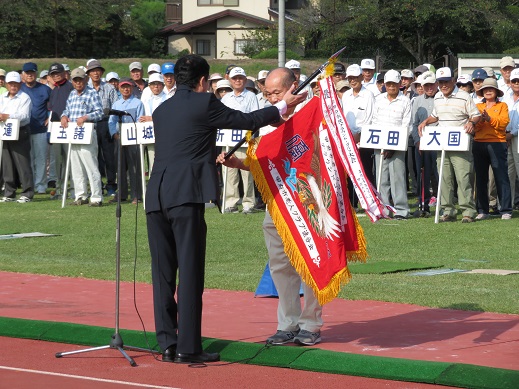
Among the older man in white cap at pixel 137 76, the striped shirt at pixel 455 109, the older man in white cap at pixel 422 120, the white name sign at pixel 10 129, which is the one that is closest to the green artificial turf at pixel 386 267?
the striped shirt at pixel 455 109

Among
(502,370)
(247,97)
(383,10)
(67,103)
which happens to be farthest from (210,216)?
(383,10)

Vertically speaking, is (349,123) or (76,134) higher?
(349,123)

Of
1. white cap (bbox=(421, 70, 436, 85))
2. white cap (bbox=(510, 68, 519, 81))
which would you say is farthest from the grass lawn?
white cap (bbox=(421, 70, 436, 85))

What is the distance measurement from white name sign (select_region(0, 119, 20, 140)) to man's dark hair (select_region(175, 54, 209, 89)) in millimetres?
13988

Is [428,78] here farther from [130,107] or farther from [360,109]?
[130,107]

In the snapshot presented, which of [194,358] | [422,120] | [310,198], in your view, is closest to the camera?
[194,358]

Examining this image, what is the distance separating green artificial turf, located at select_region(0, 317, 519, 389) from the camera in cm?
818

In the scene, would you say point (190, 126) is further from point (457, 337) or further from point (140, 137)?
point (140, 137)

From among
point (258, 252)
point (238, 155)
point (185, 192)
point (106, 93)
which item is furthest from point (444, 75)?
point (185, 192)

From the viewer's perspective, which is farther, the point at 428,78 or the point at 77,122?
the point at 77,122

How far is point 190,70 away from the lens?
901cm

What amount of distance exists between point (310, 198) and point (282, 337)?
1.18m

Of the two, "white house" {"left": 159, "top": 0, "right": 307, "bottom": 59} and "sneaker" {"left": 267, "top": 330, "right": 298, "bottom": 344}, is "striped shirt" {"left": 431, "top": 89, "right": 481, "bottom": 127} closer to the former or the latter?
"sneaker" {"left": 267, "top": 330, "right": 298, "bottom": 344}

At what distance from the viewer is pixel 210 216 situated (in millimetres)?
19984
